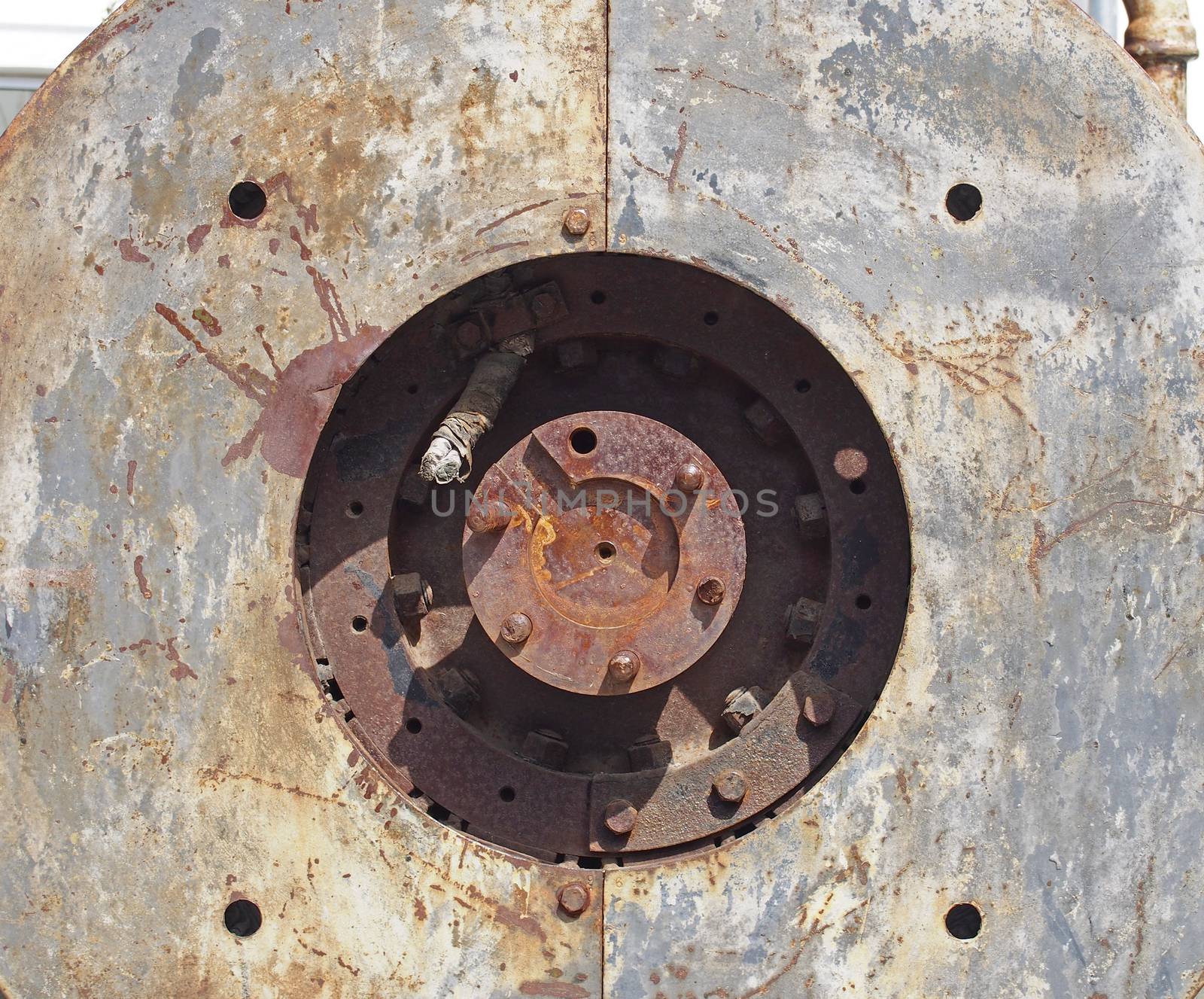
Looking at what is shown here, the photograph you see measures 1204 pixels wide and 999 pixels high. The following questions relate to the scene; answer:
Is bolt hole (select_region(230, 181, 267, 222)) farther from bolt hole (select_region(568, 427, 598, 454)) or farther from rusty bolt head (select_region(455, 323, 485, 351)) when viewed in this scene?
bolt hole (select_region(568, 427, 598, 454))

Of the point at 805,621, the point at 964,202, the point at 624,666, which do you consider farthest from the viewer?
the point at 805,621

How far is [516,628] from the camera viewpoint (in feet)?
6.71

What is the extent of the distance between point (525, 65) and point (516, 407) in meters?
0.62

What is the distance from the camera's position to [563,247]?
191 cm

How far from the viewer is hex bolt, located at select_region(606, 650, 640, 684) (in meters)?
2.04

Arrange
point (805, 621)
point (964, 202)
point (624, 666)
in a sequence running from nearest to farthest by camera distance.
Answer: point (964, 202)
point (624, 666)
point (805, 621)

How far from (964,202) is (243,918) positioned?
171 cm

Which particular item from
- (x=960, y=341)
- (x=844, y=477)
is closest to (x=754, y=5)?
(x=960, y=341)

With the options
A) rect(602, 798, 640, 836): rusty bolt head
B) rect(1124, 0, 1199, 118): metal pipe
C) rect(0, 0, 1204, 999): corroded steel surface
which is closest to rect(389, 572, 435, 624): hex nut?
rect(0, 0, 1204, 999): corroded steel surface

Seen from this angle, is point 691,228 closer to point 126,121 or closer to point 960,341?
point 960,341

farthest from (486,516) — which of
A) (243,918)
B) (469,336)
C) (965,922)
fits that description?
(965,922)

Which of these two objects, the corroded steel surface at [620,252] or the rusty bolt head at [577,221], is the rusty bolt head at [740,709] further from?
the rusty bolt head at [577,221]

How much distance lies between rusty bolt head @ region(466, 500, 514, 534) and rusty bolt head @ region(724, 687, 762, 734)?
0.53 metres

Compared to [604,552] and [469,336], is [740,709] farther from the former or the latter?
[469,336]
